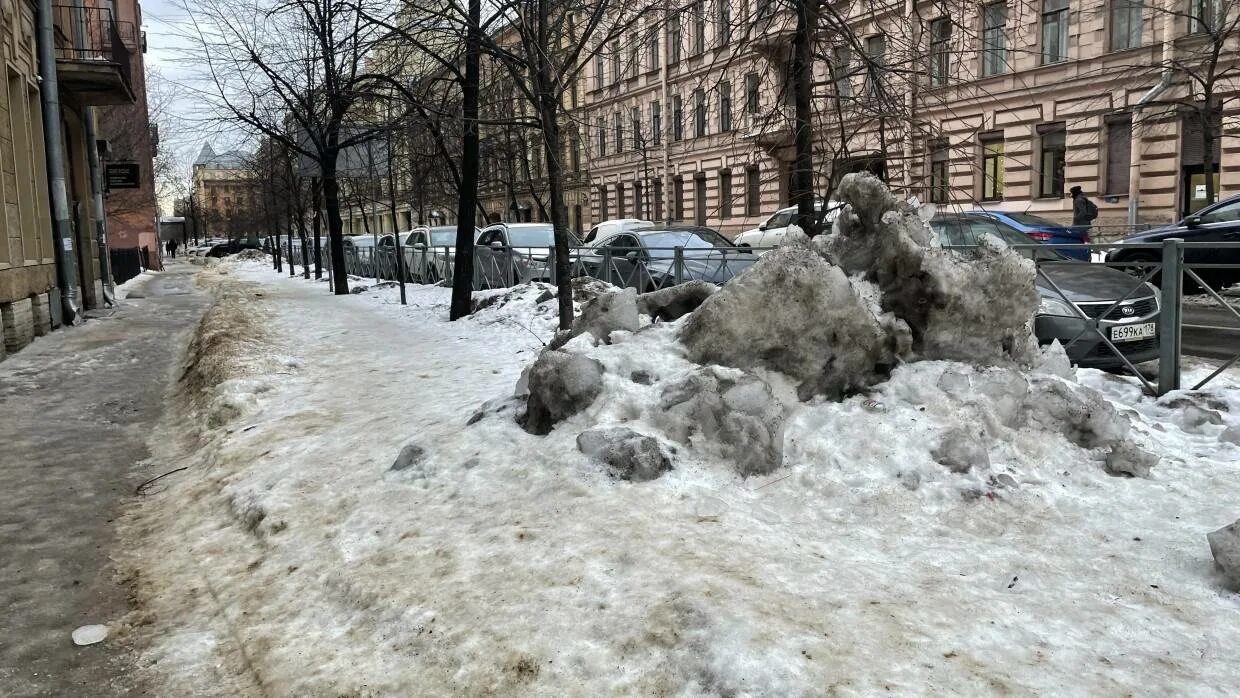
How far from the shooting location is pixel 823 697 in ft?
8.00

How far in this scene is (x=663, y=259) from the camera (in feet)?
39.9

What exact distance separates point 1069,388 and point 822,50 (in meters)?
4.84

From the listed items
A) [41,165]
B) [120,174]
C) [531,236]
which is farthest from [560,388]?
[120,174]

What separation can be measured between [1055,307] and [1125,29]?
1924cm

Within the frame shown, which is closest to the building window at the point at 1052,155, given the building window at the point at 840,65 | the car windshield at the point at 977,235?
the car windshield at the point at 977,235

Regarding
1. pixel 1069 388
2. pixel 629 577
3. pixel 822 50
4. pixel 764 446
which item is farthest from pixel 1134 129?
pixel 629 577

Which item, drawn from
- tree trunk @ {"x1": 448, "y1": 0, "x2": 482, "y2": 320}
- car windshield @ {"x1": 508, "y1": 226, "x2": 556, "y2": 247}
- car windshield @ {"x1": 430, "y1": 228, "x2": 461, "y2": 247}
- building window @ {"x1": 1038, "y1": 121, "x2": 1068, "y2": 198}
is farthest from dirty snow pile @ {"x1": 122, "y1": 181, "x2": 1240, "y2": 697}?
building window @ {"x1": 1038, "y1": 121, "x2": 1068, "y2": 198}

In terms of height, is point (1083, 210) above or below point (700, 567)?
above

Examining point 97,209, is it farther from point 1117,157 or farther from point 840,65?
point 1117,157

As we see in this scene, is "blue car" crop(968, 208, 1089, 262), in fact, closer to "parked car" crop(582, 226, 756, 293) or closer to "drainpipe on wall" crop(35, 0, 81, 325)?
"parked car" crop(582, 226, 756, 293)

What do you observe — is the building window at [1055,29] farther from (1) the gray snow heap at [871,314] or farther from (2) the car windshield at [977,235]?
(1) the gray snow heap at [871,314]

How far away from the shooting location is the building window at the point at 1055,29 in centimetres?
2284

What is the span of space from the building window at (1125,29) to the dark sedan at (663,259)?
14.7m

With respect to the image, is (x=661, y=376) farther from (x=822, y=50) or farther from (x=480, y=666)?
(x=822, y=50)
